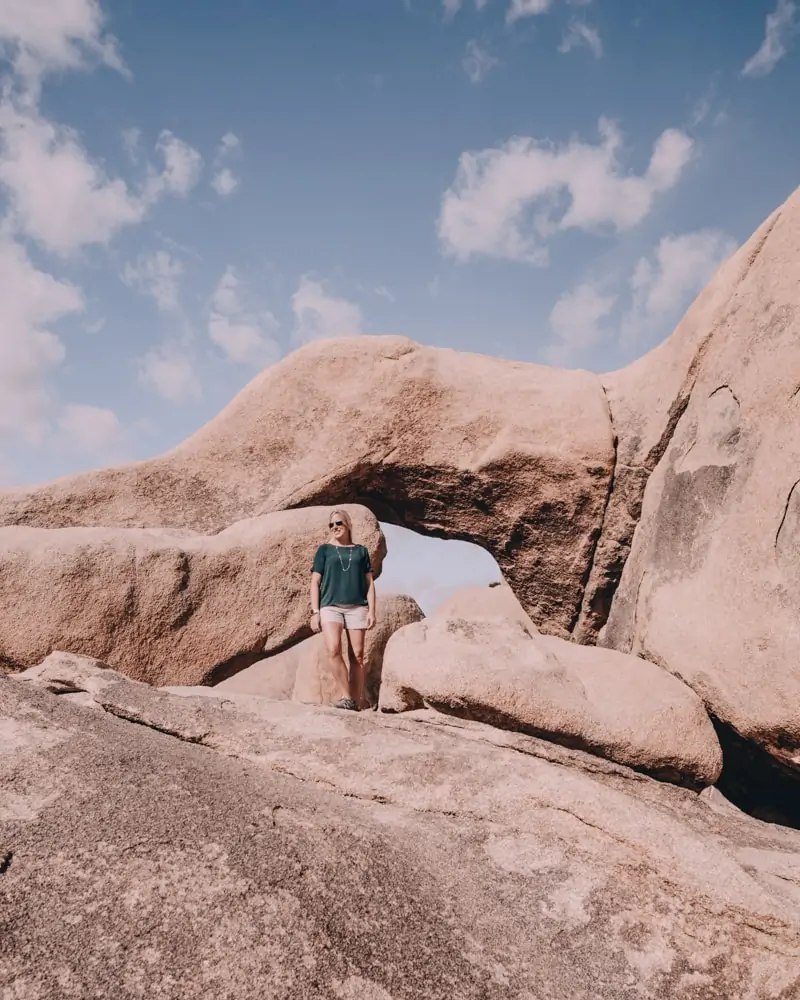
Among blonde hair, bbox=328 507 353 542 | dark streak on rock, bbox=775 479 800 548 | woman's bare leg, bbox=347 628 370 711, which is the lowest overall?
woman's bare leg, bbox=347 628 370 711

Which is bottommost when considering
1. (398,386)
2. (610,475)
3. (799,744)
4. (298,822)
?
(298,822)

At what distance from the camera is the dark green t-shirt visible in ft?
16.0

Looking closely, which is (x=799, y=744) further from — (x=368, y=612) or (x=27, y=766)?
(x=27, y=766)

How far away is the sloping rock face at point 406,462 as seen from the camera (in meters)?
5.86

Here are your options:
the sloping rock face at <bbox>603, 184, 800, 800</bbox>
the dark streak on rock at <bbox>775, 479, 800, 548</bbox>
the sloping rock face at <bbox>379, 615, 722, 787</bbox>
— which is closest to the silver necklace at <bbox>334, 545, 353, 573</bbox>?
the sloping rock face at <bbox>379, 615, 722, 787</bbox>

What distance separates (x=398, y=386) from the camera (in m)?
6.17

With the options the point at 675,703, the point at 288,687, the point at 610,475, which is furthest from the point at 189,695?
the point at 288,687

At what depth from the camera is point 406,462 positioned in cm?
617

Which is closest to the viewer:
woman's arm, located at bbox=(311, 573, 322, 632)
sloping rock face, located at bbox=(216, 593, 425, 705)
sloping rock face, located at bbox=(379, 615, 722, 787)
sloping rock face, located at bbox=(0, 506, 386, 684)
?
sloping rock face, located at bbox=(379, 615, 722, 787)

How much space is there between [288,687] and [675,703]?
485 centimetres

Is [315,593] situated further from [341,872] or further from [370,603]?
[341,872]

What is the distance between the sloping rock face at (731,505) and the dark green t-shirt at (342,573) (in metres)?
1.73

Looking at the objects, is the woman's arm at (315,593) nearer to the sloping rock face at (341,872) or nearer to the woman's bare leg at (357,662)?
the woman's bare leg at (357,662)

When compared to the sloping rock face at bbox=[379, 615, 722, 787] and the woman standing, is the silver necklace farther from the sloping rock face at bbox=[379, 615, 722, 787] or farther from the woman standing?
the sloping rock face at bbox=[379, 615, 722, 787]
